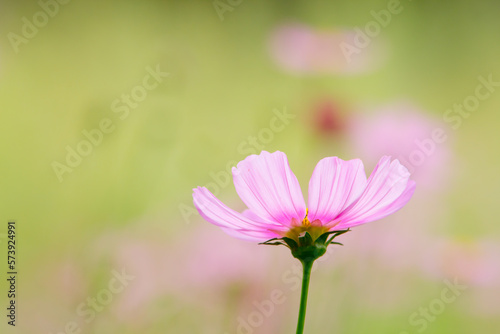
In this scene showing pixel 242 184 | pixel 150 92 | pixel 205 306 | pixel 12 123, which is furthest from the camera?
pixel 150 92

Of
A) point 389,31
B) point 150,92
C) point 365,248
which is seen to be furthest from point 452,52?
point 150,92

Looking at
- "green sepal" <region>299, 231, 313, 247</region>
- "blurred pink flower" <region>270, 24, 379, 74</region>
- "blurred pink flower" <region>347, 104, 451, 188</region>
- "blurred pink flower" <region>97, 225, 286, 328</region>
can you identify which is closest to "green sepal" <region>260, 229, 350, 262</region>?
"green sepal" <region>299, 231, 313, 247</region>

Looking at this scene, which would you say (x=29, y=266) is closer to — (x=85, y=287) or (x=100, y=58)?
(x=85, y=287)

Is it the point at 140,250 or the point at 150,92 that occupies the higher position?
the point at 150,92

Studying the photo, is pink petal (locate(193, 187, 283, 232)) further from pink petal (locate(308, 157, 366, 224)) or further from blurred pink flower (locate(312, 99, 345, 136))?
blurred pink flower (locate(312, 99, 345, 136))

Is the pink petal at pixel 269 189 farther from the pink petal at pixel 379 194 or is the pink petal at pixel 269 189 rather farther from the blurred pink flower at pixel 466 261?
the blurred pink flower at pixel 466 261

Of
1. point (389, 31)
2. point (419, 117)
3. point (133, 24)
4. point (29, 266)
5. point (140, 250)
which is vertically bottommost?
point (29, 266)

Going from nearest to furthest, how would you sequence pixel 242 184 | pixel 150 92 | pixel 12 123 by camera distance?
pixel 242 184, pixel 12 123, pixel 150 92

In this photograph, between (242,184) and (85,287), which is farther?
(85,287)
